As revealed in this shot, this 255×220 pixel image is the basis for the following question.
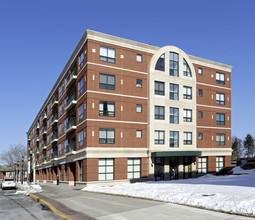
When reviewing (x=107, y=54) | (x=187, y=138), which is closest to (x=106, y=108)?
(x=107, y=54)

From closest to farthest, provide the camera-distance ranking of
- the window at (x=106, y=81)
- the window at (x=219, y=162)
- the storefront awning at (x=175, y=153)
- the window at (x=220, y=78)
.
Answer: the window at (x=106, y=81) < the storefront awning at (x=175, y=153) < the window at (x=219, y=162) < the window at (x=220, y=78)

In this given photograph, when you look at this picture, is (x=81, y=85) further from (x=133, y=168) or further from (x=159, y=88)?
Result: (x=133, y=168)

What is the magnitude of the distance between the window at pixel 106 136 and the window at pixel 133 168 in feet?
12.3

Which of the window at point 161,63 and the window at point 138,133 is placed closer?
the window at point 138,133

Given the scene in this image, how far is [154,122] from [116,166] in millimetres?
7751

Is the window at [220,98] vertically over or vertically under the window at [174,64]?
under

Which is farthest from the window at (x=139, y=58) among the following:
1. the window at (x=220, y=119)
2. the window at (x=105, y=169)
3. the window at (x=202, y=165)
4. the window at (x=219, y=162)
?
the window at (x=219, y=162)

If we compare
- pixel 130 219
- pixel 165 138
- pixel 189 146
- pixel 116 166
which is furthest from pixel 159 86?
pixel 130 219

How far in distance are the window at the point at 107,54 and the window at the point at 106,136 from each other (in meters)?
8.72

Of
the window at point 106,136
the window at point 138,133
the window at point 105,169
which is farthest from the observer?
the window at point 138,133

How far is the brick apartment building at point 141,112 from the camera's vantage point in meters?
Result: 34.8

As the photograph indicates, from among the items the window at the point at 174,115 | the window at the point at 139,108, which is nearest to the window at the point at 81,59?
the window at the point at 139,108

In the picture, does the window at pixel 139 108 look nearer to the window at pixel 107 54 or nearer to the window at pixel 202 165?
the window at pixel 107 54

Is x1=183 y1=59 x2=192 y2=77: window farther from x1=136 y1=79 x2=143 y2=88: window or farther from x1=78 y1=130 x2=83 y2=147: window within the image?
x1=78 y1=130 x2=83 y2=147: window
